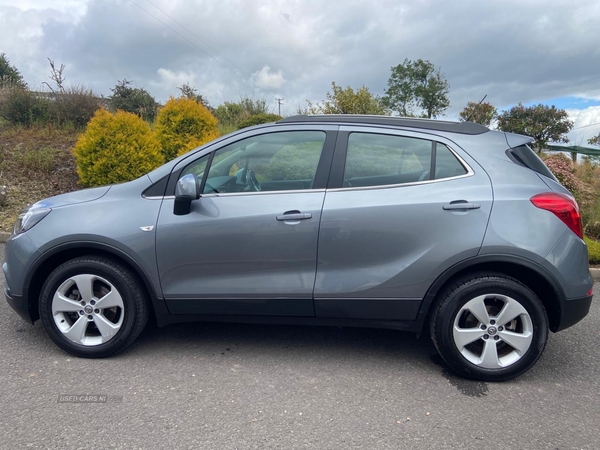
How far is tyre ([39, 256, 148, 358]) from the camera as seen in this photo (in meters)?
3.22

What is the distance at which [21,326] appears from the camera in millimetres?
3830

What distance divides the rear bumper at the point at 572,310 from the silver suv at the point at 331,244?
0.03 feet

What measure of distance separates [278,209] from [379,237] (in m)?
0.71

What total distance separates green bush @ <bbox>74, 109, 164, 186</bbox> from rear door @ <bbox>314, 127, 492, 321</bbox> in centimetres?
565

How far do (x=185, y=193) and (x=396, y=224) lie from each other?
4.68ft

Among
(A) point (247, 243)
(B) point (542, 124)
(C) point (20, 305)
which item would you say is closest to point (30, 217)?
(C) point (20, 305)

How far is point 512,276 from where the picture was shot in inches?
123

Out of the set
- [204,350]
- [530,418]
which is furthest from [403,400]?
[204,350]

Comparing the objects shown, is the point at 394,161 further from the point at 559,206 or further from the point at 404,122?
the point at 559,206

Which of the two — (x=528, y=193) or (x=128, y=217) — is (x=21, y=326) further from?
(x=528, y=193)

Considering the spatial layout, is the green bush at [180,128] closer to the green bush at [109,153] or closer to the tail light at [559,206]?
the green bush at [109,153]

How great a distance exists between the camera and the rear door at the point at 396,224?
2992mm

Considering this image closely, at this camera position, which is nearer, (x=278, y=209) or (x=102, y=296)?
(x=278, y=209)

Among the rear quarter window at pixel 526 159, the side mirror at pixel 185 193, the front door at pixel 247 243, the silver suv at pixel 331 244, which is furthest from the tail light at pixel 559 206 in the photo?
the side mirror at pixel 185 193
